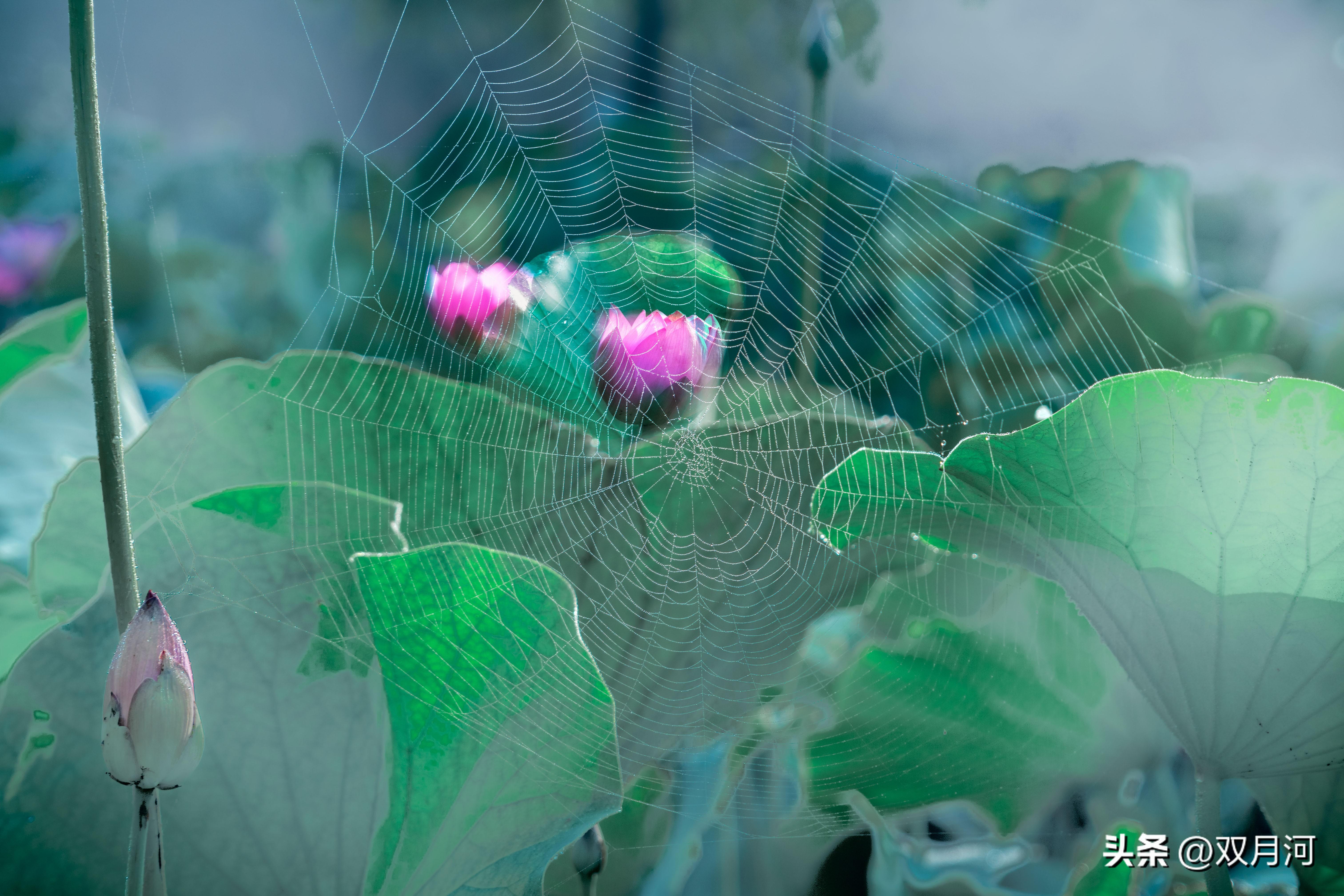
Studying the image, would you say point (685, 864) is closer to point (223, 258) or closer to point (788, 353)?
point (788, 353)

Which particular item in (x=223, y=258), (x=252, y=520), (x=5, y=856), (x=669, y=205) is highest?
(x=669, y=205)

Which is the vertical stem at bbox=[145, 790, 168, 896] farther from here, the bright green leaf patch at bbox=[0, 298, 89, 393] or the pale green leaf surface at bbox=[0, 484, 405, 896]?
the bright green leaf patch at bbox=[0, 298, 89, 393]

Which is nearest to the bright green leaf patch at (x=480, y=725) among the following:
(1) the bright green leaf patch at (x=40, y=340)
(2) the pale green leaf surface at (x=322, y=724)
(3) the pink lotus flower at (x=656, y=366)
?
(2) the pale green leaf surface at (x=322, y=724)

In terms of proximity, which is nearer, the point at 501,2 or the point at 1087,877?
the point at 1087,877

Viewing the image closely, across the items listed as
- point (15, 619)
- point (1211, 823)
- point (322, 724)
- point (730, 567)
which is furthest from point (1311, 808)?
point (15, 619)

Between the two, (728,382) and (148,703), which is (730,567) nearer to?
(728,382)

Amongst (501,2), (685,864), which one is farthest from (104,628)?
(501,2)

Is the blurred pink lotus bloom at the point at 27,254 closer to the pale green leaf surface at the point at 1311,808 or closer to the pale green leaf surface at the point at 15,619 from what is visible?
the pale green leaf surface at the point at 15,619
